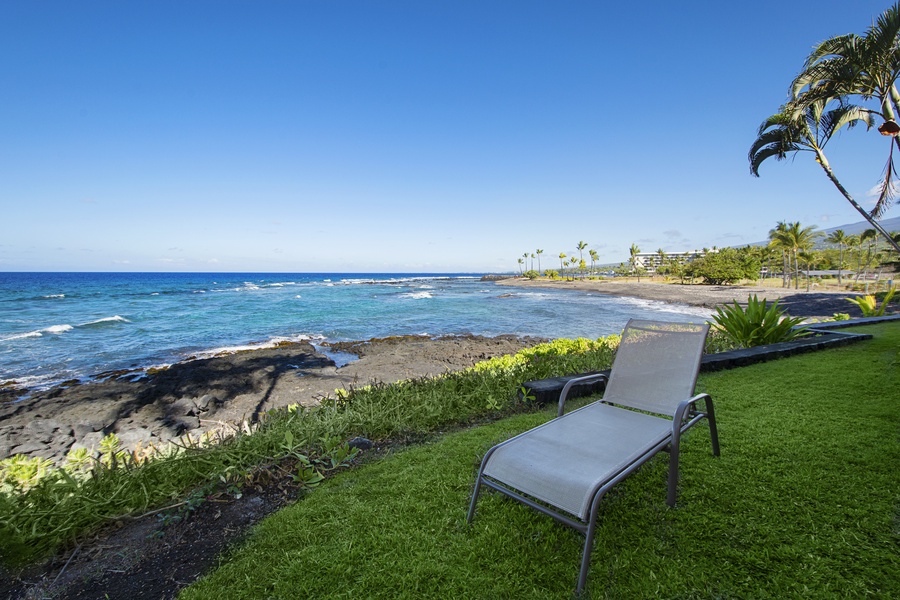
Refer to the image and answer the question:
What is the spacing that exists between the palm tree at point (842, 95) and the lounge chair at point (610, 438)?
597 cm

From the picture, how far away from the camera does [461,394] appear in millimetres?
4539

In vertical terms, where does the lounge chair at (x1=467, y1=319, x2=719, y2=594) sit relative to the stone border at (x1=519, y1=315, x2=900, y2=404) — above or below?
above

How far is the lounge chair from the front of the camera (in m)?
1.92

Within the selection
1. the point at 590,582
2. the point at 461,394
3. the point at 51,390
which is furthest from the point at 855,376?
the point at 51,390

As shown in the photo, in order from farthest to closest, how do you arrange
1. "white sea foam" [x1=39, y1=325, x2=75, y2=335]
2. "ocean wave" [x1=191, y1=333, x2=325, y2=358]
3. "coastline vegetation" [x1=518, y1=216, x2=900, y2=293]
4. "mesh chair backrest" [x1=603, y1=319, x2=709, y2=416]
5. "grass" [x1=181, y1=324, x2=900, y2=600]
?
1. "coastline vegetation" [x1=518, y1=216, x2=900, y2=293]
2. "white sea foam" [x1=39, y1=325, x2=75, y2=335]
3. "ocean wave" [x1=191, y1=333, x2=325, y2=358]
4. "mesh chair backrest" [x1=603, y1=319, x2=709, y2=416]
5. "grass" [x1=181, y1=324, x2=900, y2=600]

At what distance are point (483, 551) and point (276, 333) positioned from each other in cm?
1735

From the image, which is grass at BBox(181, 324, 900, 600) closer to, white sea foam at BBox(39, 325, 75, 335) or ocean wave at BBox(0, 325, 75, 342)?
ocean wave at BBox(0, 325, 75, 342)

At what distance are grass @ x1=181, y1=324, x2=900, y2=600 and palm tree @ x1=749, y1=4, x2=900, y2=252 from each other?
618 cm

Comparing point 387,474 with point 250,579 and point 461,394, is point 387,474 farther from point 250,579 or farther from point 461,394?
point 461,394

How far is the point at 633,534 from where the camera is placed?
216 centimetres

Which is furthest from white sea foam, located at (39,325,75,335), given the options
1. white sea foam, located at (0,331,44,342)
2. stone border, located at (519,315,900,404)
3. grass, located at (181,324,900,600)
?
stone border, located at (519,315,900,404)

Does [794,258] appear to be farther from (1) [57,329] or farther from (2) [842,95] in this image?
(1) [57,329]

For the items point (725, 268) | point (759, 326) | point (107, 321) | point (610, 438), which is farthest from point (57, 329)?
point (725, 268)

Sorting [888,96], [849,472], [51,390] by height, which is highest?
[888,96]
